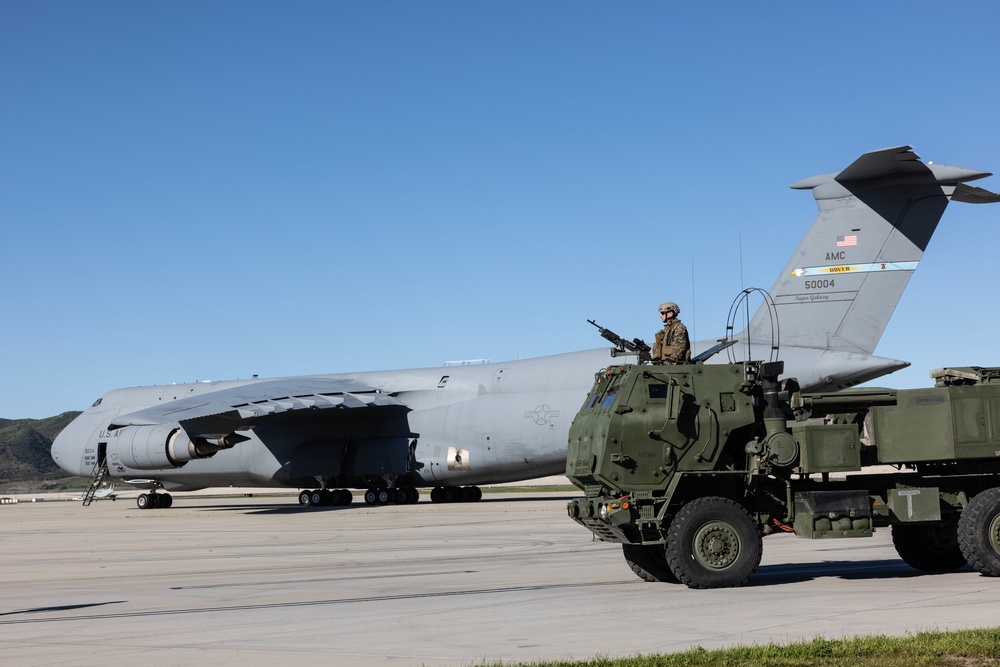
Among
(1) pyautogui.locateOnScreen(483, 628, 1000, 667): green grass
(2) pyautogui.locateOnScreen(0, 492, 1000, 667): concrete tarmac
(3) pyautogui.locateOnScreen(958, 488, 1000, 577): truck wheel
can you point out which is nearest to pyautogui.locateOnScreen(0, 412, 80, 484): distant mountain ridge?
(2) pyautogui.locateOnScreen(0, 492, 1000, 667): concrete tarmac

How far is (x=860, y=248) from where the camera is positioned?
2400cm

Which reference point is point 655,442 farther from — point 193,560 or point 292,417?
point 292,417

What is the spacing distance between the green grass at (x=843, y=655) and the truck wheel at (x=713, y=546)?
3683mm

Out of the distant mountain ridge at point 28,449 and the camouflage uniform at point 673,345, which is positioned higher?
the camouflage uniform at point 673,345

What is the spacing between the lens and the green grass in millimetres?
7293

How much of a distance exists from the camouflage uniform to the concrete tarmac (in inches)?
105

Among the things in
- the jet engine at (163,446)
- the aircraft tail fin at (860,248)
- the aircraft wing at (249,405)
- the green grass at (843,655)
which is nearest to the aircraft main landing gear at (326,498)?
the aircraft wing at (249,405)

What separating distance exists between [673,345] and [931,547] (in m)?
3.81

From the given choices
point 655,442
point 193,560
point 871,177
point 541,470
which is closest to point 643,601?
point 655,442

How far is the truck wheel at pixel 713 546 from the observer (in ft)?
38.1

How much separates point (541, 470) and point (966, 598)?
74.8 feet

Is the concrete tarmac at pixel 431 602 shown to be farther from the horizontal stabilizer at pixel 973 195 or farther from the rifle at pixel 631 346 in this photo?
the horizontal stabilizer at pixel 973 195

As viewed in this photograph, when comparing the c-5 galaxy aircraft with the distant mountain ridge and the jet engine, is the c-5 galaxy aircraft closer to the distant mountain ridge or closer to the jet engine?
the jet engine

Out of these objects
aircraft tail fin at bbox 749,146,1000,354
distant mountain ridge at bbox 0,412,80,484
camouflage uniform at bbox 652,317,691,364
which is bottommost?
distant mountain ridge at bbox 0,412,80,484
